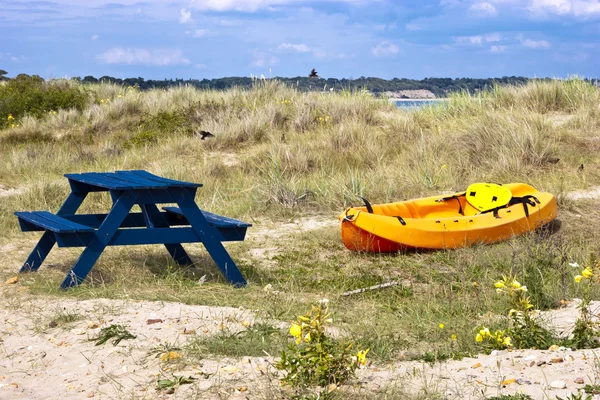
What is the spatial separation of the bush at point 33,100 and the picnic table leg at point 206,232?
11.6 meters

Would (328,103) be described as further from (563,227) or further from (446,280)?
(446,280)

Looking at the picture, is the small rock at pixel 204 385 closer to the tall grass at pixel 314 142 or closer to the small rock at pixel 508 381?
the small rock at pixel 508 381

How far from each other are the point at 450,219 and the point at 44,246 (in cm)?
418

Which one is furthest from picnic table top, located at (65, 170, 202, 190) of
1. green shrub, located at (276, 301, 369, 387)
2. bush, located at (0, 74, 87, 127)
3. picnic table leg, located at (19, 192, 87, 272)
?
bush, located at (0, 74, 87, 127)

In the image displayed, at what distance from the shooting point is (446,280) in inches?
269

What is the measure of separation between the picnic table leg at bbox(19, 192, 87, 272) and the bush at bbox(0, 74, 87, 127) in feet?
33.9

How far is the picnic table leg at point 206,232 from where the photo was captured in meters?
5.89

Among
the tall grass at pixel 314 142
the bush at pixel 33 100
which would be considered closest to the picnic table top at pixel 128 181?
the tall grass at pixel 314 142

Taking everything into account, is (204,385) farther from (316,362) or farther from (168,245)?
(168,245)

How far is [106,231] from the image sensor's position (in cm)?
575

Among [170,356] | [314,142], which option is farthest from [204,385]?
[314,142]

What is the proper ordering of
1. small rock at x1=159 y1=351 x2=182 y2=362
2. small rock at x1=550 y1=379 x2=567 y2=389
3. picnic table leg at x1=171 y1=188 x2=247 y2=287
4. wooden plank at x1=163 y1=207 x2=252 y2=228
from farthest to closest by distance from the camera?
wooden plank at x1=163 y1=207 x2=252 y2=228 < picnic table leg at x1=171 y1=188 x2=247 y2=287 < small rock at x1=159 y1=351 x2=182 y2=362 < small rock at x1=550 y1=379 x2=567 y2=389

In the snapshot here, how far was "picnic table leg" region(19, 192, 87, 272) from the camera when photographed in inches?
253

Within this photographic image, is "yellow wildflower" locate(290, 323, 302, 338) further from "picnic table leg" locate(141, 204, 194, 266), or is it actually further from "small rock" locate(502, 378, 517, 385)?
"picnic table leg" locate(141, 204, 194, 266)
